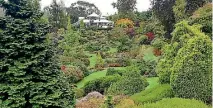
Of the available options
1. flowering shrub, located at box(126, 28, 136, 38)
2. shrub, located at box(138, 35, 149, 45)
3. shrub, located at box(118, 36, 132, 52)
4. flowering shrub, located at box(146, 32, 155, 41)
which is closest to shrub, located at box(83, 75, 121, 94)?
shrub, located at box(118, 36, 132, 52)

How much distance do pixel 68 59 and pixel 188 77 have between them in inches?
737

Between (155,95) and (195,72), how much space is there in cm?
181

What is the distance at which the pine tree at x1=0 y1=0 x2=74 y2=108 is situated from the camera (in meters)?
7.86

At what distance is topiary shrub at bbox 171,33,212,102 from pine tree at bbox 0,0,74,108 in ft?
17.0

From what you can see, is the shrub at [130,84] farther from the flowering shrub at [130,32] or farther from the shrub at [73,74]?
the flowering shrub at [130,32]

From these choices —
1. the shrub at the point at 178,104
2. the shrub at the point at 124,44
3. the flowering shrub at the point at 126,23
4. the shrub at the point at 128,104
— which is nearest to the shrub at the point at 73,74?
the shrub at the point at 128,104

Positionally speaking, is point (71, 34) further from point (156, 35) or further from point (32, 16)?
point (32, 16)

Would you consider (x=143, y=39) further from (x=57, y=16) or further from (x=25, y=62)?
(x=25, y=62)

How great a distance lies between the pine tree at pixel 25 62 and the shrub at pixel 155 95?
14.3ft

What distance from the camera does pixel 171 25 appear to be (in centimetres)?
3425

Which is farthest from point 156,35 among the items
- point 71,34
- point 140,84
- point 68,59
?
point 140,84

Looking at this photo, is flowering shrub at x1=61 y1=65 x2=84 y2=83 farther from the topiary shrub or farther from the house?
the house

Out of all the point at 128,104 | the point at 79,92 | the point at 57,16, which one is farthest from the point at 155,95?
the point at 57,16

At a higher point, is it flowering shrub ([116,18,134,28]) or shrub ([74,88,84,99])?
flowering shrub ([116,18,134,28])
